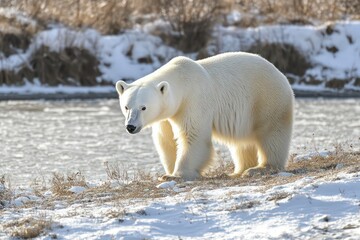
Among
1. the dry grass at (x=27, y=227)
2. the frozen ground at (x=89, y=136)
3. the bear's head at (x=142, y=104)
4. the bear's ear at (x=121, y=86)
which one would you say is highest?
the bear's ear at (x=121, y=86)

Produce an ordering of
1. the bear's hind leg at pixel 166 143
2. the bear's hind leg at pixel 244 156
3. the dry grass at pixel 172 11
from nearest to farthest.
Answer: the bear's hind leg at pixel 166 143 < the bear's hind leg at pixel 244 156 < the dry grass at pixel 172 11

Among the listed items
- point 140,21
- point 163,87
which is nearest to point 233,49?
point 140,21

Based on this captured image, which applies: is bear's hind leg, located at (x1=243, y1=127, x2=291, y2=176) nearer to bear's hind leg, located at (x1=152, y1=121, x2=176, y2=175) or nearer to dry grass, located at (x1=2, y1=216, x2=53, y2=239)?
bear's hind leg, located at (x1=152, y1=121, x2=176, y2=175)

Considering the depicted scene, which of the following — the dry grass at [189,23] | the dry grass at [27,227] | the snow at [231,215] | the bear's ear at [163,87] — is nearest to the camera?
the snow at [231,215]

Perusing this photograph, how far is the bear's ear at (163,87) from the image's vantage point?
25.5 feet

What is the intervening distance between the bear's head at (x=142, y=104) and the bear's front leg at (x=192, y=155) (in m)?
0.39

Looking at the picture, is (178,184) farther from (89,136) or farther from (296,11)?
(296,11)

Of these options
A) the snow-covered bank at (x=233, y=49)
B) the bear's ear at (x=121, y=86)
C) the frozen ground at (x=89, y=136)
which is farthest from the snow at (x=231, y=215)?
the snow-covered bank at (x=233, y=49)

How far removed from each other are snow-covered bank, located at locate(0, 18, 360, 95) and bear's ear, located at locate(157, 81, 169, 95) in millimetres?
12421

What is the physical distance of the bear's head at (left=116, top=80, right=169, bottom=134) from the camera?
24.9 ft

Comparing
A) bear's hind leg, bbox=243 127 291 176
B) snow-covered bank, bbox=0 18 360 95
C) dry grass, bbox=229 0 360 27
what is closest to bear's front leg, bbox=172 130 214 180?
bear's hind leg, bbox=243 127 291 176

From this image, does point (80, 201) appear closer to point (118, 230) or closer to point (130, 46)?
point (118, 230)

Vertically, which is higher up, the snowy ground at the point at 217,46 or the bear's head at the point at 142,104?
the bear's head at the point at 142,104

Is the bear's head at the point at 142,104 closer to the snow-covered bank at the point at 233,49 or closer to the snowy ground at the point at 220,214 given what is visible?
the snowy ground at the point at 220,214
